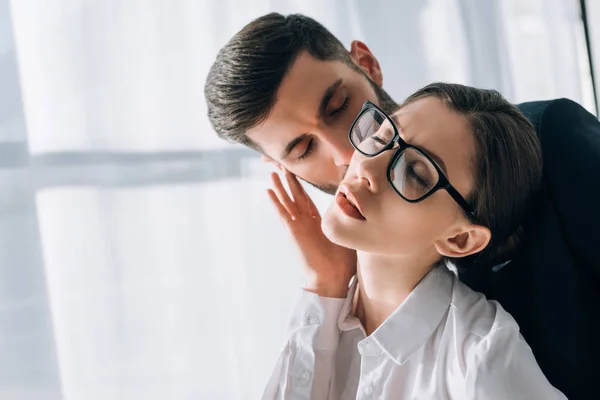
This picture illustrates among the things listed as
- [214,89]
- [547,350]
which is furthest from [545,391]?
[214,89]

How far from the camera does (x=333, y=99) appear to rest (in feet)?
4.72

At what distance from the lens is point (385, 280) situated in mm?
1302

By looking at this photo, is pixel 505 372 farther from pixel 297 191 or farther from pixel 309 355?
pixel 297 191

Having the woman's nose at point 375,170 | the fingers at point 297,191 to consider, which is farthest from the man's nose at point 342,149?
the woman's nose at point 375,170

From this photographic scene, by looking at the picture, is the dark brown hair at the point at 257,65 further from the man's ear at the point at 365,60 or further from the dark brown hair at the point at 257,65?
the man's ear at the point at 365,60

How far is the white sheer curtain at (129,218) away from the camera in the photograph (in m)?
1.43

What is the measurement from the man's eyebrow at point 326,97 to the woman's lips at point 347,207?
30 cm

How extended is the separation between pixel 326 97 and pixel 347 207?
35 centimetres

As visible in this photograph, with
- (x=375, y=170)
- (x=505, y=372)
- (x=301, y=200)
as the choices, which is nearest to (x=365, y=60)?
(x=301, y=200)

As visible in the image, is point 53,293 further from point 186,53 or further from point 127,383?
point 186,53

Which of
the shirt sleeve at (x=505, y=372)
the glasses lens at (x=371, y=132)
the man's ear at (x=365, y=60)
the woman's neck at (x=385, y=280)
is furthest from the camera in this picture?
the man's ear at (x=365, y=60)

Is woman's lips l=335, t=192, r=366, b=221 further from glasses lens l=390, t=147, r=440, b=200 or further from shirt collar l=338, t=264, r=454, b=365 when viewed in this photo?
shirt collar l=338, t=264, r=454, b=365

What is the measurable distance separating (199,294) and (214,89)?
54cm

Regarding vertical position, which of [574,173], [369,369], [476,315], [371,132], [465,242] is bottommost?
[369,369]
